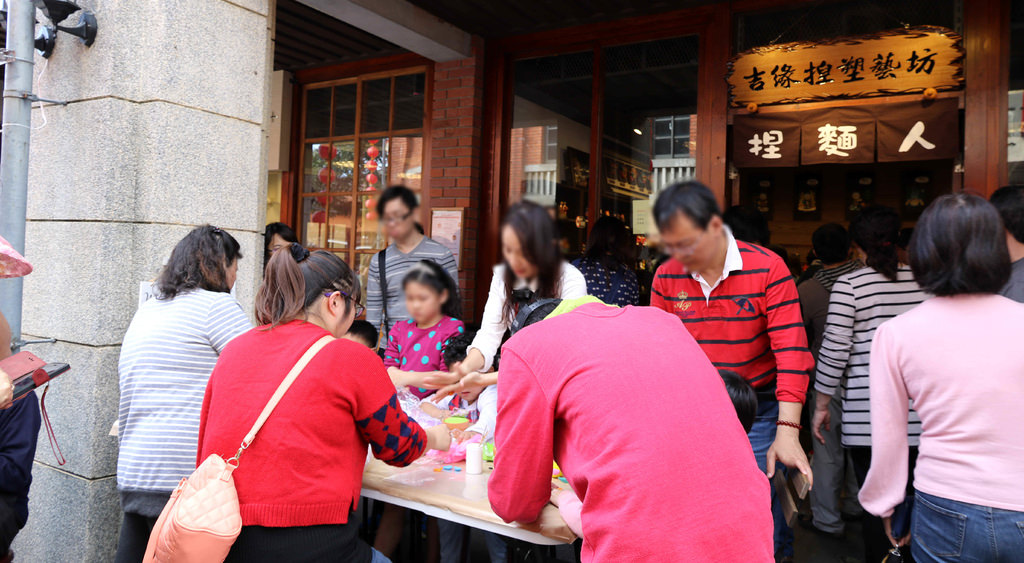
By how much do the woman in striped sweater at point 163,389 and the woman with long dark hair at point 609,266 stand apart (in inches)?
91.0

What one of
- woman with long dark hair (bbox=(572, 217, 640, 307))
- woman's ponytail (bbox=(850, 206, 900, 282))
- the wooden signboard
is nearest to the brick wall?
woman with long dark hair (bbox=(572, 217, 640, 307))

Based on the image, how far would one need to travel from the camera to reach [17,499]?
8.37ft

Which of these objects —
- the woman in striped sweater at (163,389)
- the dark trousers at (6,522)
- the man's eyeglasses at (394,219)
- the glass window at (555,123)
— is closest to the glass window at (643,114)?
the glass window at (555,123)

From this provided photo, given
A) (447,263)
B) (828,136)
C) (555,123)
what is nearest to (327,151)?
(555,123)

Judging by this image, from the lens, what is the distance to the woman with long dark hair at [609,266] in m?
4.36

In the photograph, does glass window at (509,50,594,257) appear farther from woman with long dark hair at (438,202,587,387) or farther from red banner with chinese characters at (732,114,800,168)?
woman with long dark hair at (438,202,587,387)

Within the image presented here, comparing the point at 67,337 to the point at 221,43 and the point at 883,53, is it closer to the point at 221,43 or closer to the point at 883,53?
the point at 221,43

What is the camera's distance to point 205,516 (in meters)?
1.86

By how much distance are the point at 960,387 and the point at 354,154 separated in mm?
6131

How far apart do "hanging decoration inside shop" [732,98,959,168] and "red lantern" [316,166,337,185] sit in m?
4.17

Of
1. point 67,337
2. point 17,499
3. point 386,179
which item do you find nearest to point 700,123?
point 386,179

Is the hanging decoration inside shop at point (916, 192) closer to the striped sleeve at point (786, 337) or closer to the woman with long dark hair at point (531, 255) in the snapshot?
the striped sleeve at point (786, 337)

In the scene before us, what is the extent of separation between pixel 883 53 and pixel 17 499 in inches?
227

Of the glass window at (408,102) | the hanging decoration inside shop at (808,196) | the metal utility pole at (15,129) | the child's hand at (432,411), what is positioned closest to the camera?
the metal utility pole at (15,129)
